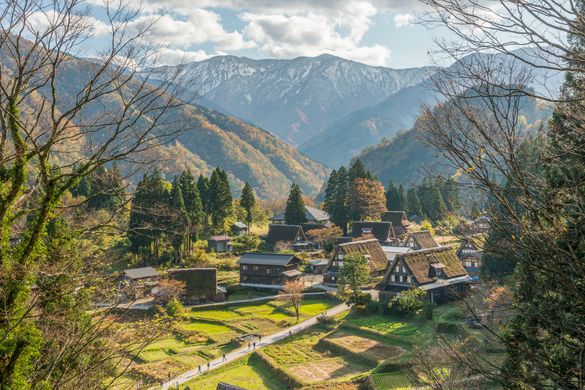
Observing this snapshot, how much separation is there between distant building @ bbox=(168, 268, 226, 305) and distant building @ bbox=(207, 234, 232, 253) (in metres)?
→ 12.9

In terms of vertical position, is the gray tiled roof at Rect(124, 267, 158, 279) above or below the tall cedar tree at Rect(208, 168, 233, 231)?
below

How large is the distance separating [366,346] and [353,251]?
1472 centimetres

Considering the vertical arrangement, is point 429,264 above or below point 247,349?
above

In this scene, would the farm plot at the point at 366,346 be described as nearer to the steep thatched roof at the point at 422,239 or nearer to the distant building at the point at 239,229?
the steep thatched roof at the point at 422,239

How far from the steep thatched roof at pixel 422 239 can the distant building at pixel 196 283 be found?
23463 millimetres

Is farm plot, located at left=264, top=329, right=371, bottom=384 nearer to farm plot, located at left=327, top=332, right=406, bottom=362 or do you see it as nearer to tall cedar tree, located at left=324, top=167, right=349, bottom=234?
farm plot, located at left=327, top=332, right=406, bottom=362

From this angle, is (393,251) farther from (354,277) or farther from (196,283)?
(196,283)

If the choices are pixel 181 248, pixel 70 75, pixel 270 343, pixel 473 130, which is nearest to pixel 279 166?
pixel 70 75

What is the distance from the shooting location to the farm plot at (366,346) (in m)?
26.4

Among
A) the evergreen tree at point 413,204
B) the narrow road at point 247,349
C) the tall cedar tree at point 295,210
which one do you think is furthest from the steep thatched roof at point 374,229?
the narrow road at point 247,349

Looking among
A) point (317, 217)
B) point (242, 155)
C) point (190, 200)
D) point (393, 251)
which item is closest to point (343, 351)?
point (393, 251)

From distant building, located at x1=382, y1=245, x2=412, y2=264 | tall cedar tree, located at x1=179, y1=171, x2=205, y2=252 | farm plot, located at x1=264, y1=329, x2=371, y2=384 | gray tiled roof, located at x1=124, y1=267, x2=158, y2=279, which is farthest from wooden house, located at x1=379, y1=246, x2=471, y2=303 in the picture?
tall cedar tree, located at x1=179, y1=171, x2=205, y2=252

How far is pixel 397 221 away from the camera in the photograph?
6250 centimetres

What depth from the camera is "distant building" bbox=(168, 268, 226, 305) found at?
39.6 meters
